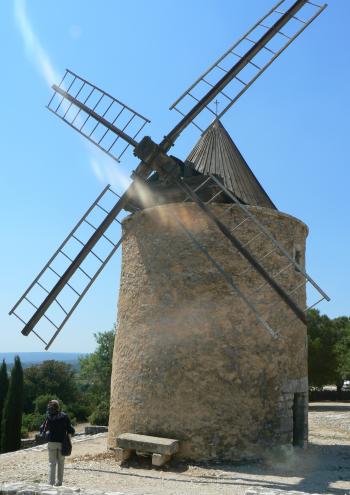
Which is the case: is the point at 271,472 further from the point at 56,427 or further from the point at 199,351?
the point at 56,427

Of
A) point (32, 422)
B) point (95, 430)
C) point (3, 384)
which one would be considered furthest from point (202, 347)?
point (32, 422)

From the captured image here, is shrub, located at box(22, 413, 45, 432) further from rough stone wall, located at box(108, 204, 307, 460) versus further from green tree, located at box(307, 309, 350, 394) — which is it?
rough stone wall, located at box(108, 204, 307, 460)

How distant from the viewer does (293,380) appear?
8414 millimetres

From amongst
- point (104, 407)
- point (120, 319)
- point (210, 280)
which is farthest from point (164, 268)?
point (104, 407)

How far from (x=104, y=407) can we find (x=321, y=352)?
11.6 metres

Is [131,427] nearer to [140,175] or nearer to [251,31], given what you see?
[140,175]

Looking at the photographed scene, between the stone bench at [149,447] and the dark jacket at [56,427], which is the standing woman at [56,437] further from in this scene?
the stone bench at [149,447]

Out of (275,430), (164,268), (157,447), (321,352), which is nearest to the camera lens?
(157,447)

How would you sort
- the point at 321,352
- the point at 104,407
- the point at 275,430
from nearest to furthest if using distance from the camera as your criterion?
the point at 275,430 < the point at 104,407 < the point at 321,352

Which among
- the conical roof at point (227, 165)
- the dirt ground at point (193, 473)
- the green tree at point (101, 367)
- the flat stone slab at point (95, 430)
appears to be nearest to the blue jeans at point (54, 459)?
the dirt ground at point (193, 473)

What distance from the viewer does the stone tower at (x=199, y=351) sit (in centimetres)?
778

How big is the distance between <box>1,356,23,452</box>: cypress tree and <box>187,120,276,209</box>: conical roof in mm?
9589

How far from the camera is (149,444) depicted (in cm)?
745

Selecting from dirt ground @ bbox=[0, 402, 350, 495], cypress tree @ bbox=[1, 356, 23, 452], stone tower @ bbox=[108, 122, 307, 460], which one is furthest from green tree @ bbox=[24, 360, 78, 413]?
stone tower @ bbox=[108, 122, 307, 460]
